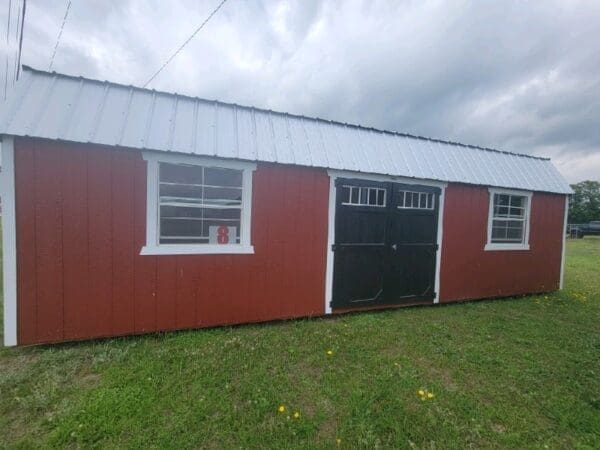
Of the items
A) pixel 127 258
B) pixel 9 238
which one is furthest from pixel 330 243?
pixel 9 238

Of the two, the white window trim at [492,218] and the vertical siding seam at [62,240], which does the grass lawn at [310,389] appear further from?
the white window trim at [492,218]

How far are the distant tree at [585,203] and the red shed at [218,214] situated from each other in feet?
160

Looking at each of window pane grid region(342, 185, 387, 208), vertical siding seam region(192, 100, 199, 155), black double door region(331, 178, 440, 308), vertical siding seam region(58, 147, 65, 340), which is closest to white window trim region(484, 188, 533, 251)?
black double door region(331, 178, 440, 308)

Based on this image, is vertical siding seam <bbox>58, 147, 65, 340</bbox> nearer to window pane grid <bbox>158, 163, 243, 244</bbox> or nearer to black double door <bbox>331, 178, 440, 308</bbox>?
window pane grid <bbox>158, 163, 243, 244</bbox>

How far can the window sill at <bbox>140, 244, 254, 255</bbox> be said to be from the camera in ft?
13.0

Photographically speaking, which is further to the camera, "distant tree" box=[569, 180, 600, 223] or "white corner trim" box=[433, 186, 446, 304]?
"distant tree" box=[569, 180, 600, 223]

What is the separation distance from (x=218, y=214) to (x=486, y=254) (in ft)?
18.7

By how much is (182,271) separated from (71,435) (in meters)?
2.11

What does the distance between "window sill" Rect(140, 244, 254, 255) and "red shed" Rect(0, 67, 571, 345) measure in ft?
0.05

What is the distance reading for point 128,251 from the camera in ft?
12.7

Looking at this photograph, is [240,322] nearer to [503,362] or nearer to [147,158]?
[147,158]

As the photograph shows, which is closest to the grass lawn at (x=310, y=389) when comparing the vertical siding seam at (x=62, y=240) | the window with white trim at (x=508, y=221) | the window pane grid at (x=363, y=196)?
the vertical siding seam at (x=62, y=240)

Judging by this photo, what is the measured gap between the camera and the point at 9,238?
3416 mm

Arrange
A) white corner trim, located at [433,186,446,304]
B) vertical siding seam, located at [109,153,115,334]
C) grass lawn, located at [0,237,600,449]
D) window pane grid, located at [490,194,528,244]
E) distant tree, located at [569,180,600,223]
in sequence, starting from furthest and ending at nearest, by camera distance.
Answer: distant tree, located at [569,180,600,223] → window pane grid, located at [490,194,528,244] → white corner trim, located at [433,186,446,304] → vertical siding seam, located at [109,153,115,334] → grass lawn, located at [0,237,600,449]
